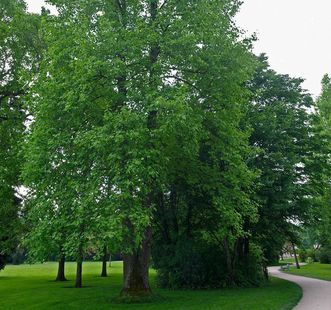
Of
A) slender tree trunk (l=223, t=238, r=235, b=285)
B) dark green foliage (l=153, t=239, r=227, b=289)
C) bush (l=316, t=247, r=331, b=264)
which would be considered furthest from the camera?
bush (l=316, t=247, r=331, b=264)

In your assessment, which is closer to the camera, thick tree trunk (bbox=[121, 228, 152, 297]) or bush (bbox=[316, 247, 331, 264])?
thick tree trunk (bbox=[121, 228, 152, 297])

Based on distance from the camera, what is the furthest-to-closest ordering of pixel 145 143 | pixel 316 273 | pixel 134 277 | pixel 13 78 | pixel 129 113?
pixel 316 273 → pixel 13 78 → pixel 134 277 → pixel 145 143 → pixel 129 113

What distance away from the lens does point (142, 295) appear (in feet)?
61.8

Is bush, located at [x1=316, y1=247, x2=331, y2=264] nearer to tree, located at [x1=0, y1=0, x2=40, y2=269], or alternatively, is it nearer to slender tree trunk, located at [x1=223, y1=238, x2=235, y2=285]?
slender tree trunk, located at [x1=223, y1=238, x2=235, y2=285]

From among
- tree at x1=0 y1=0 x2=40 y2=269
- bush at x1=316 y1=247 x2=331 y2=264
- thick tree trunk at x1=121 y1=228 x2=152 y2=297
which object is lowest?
thick tree trunk at x1=121 y1=228 x2=152 y2=297

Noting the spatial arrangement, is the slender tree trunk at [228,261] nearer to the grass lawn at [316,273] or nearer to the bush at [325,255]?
the grass lawn at [316,273]

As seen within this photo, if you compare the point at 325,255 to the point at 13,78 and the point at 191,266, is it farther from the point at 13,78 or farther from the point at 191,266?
the point at 13,78

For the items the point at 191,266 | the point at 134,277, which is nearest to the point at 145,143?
the point at 134,277

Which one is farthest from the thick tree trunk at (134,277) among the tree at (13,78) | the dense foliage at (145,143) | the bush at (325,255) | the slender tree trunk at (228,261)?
the bush at (325,255)

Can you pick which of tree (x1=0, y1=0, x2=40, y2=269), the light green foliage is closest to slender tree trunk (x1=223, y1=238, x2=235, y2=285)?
the light green foliage


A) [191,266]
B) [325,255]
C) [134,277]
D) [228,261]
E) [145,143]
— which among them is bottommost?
[134,277]

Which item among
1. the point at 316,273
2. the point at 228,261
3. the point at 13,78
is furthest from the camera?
the point at 316,273

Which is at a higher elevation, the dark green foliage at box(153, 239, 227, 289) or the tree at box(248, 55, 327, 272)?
the tree at box(248, 55, 327, 272)

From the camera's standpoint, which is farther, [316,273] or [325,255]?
[325,255]
